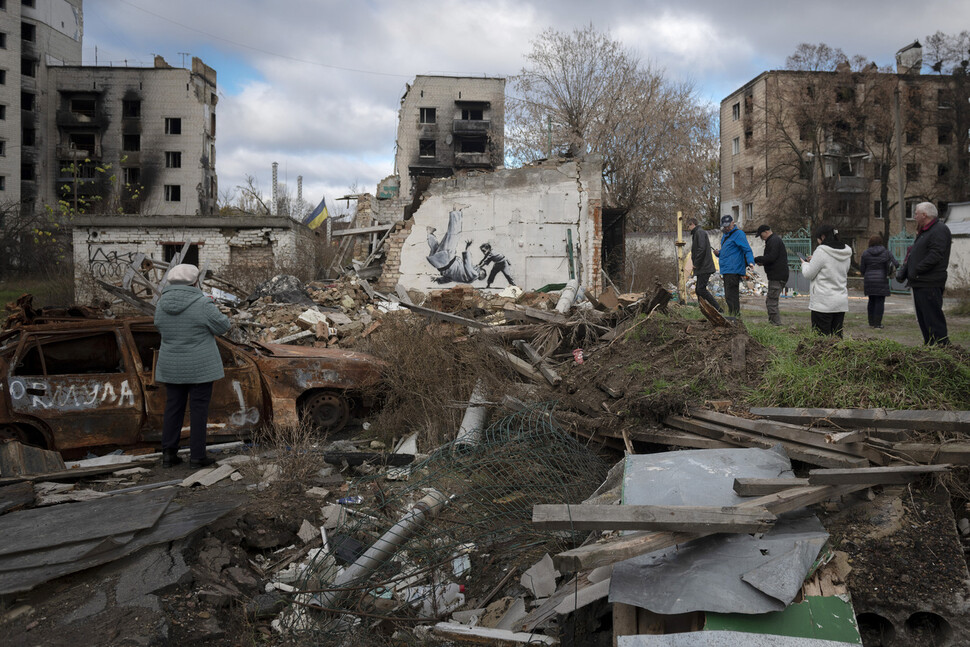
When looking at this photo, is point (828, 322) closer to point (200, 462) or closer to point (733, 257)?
point (733, 257)

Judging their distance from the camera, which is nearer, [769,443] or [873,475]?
[873,475]

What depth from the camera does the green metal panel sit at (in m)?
2.65

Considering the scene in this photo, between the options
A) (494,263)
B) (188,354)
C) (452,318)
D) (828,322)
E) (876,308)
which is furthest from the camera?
(494,263)

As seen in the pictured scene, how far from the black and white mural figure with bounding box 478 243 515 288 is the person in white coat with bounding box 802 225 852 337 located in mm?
9159

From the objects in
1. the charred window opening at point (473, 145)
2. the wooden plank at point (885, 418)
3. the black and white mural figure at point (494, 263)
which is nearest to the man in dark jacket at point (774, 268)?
the wooden plank at point (885, 418)

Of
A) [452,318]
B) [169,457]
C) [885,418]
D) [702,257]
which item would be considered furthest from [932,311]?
[169,457]

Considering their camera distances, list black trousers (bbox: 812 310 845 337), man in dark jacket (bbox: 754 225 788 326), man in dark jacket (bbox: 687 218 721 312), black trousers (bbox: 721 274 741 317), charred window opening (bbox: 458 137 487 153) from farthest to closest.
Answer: charred window opening (bbox: 458 137 487 153), man in dark jacket (bbox: 687 218 721 312), black trousers (bbox: 721 274 741 317), man in dark jacket (bbox: 754 225 788 326), black trousers (bbox: 812 310 845 337)

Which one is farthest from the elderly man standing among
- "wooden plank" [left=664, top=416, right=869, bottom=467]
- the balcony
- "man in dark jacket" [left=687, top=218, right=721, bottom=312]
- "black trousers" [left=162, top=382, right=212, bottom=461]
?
the balcony

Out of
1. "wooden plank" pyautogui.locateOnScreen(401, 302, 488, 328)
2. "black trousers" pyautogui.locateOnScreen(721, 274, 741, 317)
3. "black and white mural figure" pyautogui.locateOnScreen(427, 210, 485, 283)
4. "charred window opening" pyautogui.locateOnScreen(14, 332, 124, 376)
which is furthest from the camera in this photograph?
"black and white mural figure" pyautogui.locateOnScreen(427, 210, 485, 283)

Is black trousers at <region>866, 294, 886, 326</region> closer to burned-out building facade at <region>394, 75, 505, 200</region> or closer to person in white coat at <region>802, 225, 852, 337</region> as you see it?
person in white coat at <region>802, 225, 852, 337</region>

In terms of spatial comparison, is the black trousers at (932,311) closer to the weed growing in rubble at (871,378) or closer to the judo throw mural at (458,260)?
the weed growing in rubble at (871,378)

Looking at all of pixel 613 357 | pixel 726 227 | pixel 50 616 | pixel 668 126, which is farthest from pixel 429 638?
pixel 668 126

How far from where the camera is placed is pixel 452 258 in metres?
16.6

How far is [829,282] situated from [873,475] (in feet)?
15.2
